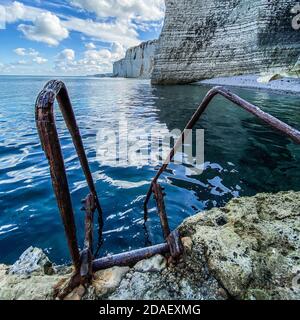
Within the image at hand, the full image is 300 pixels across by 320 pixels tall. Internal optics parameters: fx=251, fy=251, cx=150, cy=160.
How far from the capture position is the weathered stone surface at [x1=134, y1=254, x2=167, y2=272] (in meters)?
1.85

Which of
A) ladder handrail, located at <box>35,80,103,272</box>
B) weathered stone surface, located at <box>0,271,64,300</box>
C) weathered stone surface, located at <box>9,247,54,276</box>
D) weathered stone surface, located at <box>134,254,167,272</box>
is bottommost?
weathered stone surface, located at <box>9,247,54,276</box>

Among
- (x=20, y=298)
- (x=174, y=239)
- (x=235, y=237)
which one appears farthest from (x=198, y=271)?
(x=20, y=298)

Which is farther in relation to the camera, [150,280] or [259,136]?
[259,136]

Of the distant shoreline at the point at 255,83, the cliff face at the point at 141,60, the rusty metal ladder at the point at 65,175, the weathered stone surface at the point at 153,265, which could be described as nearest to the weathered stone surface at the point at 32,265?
the rusty metal ladder at the point at 65,175

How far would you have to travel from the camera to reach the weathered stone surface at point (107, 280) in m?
1.69

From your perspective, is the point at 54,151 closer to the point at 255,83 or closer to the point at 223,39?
the point at 255,83

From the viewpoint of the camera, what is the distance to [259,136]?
28.2 feet

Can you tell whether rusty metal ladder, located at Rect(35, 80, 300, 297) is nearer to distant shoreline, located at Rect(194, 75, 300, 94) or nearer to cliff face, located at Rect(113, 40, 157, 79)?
distant shoreline, located at Rect(194, 75, 300, 94)

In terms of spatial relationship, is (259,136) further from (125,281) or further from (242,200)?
(125,281)

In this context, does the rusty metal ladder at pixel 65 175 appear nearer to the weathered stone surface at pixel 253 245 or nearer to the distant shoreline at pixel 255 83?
the weathered stone surface at pixel 253 245

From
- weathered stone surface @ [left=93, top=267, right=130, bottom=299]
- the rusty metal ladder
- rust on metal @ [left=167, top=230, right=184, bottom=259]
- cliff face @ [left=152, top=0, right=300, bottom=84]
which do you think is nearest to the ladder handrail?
the rusty metal ladder

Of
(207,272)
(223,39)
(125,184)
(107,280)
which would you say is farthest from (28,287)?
(223,39)

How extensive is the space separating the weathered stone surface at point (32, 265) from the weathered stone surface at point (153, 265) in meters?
0.82

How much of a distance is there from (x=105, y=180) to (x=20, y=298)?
12.6ft
